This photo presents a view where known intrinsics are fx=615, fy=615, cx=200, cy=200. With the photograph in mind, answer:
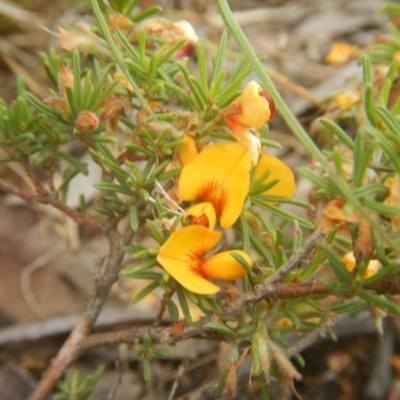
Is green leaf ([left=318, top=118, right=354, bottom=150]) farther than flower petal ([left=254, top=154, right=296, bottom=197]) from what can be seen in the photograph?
No

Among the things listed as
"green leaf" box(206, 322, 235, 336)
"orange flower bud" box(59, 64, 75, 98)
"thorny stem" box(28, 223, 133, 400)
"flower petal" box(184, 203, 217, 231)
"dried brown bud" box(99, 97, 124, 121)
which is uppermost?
"orange flower bud" box(59, 64, 75, 98)

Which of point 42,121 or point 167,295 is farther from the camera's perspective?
point 42,121

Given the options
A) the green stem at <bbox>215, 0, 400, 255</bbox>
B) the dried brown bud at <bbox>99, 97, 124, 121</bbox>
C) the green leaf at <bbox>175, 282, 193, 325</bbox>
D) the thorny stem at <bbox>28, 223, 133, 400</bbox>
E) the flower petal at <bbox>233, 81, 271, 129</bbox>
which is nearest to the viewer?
the green stem at <bbox>215, 0, 400, 255</bbox>

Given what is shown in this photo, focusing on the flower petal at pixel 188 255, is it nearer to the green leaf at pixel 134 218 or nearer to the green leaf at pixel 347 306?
the green leaf at pixel 134 218

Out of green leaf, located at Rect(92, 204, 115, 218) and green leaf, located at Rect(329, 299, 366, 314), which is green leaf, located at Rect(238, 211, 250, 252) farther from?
green leaf, located at Rect(92, 204, 115, 218)

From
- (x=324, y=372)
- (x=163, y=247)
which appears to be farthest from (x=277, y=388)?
(x=163, y=247)

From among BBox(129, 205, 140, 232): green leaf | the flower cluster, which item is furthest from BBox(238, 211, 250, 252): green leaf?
BBox(129, 205, 140, 232): green leaf

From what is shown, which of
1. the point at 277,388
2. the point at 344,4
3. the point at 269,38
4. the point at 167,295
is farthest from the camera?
the point at 344,4

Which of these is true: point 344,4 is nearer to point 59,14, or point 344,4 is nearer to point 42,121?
point 59,14

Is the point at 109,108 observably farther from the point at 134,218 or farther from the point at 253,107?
the point at 253,107

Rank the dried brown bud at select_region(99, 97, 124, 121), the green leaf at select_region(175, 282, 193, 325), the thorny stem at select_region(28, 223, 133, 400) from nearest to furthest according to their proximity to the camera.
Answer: the green leaf at select_region(175, 282, 193, 325) → the dried brown bud at select_region(99, 97, 124, 121) → the thorny stem at select_region(28, 223, 133, 400)
